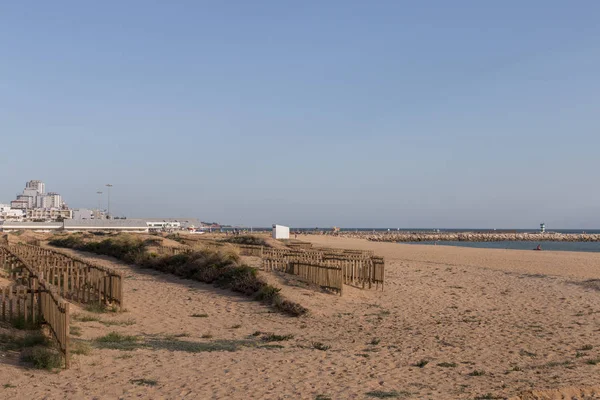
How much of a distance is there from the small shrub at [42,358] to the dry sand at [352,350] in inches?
10.3

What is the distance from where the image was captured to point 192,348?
1085 cm

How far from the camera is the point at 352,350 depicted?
35.7 feet

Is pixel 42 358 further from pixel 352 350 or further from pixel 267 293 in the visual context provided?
pixel 267 293

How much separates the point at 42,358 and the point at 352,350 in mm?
5689

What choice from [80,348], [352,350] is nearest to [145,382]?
[80,348]

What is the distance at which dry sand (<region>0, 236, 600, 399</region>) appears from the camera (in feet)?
26.3

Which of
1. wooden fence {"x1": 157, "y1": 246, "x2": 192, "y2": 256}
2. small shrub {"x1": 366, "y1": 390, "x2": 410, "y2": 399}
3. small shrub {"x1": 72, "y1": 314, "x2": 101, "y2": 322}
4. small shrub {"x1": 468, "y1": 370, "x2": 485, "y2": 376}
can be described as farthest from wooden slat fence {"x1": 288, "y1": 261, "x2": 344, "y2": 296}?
small shrub {"x1": 366, "y1": 390, "x2": 410, "y2": 399}

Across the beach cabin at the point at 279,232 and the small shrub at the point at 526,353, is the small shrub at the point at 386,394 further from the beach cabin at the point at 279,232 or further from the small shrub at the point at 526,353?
the beach cabin at the point at 279,232

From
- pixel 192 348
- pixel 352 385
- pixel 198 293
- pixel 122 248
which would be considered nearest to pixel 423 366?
pixel 352 385

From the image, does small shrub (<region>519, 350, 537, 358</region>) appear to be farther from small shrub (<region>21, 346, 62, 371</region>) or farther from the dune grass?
small shrub (<region>21, 346, 62, 371</region>)

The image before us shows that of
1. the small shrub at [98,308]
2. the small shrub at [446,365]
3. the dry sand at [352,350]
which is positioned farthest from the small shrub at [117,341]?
the small shrub at [446,365]

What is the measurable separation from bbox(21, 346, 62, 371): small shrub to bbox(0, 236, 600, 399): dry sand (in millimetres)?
261

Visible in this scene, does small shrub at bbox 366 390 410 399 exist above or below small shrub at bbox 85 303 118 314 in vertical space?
above

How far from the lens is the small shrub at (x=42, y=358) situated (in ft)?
27.8
